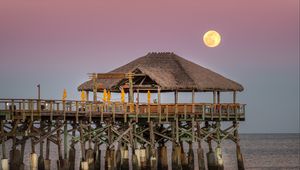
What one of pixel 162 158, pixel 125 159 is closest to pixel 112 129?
pixel 125 159

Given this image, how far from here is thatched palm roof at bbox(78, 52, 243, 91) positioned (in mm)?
→ 70500

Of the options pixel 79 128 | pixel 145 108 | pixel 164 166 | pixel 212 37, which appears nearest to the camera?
pixel 79 128

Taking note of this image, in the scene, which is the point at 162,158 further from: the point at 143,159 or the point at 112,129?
the point at 112,129

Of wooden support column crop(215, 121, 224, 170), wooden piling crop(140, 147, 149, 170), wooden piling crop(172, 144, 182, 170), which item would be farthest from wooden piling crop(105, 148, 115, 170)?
wooden support column crop(215, 121, 224, 170)

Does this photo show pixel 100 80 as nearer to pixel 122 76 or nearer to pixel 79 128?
pixel 122 76

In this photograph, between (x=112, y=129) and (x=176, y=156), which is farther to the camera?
(x=176, y=156)

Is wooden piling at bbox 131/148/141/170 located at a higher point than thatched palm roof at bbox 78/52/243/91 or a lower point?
lower

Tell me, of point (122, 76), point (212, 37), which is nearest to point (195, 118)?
point (122, 76)

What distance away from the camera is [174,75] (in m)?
72.4

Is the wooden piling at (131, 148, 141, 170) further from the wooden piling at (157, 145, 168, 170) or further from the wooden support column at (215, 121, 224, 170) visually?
the wooden support column at (215, 121, 224, 170)

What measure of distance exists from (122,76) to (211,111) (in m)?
6.96

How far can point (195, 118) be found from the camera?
70.6 meters

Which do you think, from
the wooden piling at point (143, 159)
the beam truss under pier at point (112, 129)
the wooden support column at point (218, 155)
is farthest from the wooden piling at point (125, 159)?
the wooden support column at point (218, 155)

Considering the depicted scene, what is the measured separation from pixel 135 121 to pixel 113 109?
3.06 m
